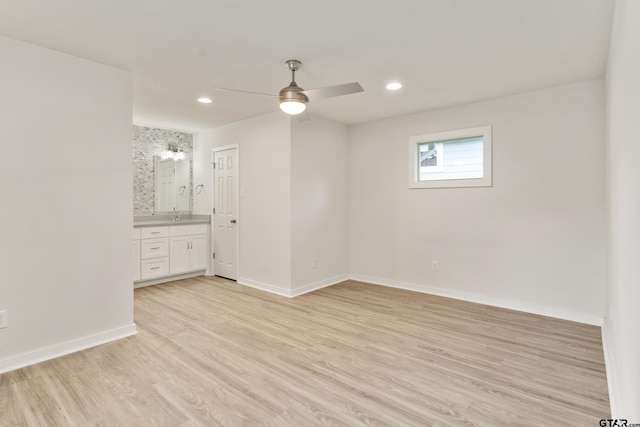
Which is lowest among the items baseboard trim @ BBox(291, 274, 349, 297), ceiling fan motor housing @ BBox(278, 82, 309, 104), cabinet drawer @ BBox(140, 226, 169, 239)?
baseboard trim @ BBox(291, 274, 349, 297)

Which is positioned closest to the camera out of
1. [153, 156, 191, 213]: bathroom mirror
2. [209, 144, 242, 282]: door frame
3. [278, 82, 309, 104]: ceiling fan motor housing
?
[278, 82, 309, 104]: ceiling fan motor housing

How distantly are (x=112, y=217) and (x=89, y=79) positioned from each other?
3.80 feet

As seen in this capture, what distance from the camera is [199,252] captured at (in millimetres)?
5516

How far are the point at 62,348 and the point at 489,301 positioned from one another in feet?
13.8

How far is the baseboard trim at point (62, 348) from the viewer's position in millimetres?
2481

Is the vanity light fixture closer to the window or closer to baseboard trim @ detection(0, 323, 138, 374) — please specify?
baseboard trim @ detection(0, 323, 138, 374)

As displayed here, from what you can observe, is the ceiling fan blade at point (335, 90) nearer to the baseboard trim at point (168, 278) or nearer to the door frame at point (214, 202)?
the door frame at point (214, 202)

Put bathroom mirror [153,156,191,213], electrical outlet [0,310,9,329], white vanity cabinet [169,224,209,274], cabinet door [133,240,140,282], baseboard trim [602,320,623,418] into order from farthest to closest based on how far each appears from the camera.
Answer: bathroom mirror [153,156,191,213] < white vanity cabinet [169,224,209,274] < cabinet door [133,240,140,282] < electrical outlet [0,310,9,329] < baseboard trim [602,320,623,418]

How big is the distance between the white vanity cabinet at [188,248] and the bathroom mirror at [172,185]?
0.68 metres

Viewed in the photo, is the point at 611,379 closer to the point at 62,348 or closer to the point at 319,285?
the point at 319,285

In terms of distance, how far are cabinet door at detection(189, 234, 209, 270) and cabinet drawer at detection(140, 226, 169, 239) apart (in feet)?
1.40

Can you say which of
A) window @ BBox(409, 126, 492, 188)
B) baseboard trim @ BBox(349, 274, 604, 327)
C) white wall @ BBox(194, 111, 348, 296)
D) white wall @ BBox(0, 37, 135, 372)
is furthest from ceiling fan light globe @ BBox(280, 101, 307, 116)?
baseboard trim @ BBox(349, 274, 604, 327)

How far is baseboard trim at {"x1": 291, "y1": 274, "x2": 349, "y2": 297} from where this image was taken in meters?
4.48

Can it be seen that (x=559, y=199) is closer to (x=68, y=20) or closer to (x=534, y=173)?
(x=534, y=173)
